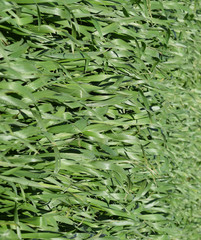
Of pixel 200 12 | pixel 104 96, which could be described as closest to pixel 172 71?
pixel 200 12

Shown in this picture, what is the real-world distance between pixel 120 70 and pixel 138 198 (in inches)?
27.5

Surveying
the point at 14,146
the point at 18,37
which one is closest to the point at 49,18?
the point at 18,37

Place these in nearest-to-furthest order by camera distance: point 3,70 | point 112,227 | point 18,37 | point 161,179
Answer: point 3,70
point 18,37
point 112,227
point 161,179

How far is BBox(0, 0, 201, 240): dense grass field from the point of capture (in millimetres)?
1470

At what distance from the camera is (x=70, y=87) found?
1640 millimetres

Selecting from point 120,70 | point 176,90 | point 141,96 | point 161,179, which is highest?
point 120,70

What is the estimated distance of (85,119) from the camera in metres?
1.68

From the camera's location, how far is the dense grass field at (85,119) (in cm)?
147

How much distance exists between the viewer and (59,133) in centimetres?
163

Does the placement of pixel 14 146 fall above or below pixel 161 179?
above

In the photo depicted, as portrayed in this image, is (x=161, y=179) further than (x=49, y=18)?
Yes

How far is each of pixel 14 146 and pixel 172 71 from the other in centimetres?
154

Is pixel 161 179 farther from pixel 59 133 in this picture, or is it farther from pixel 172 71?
pixel 59 133

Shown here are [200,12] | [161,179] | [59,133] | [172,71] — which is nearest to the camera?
[59,133]
